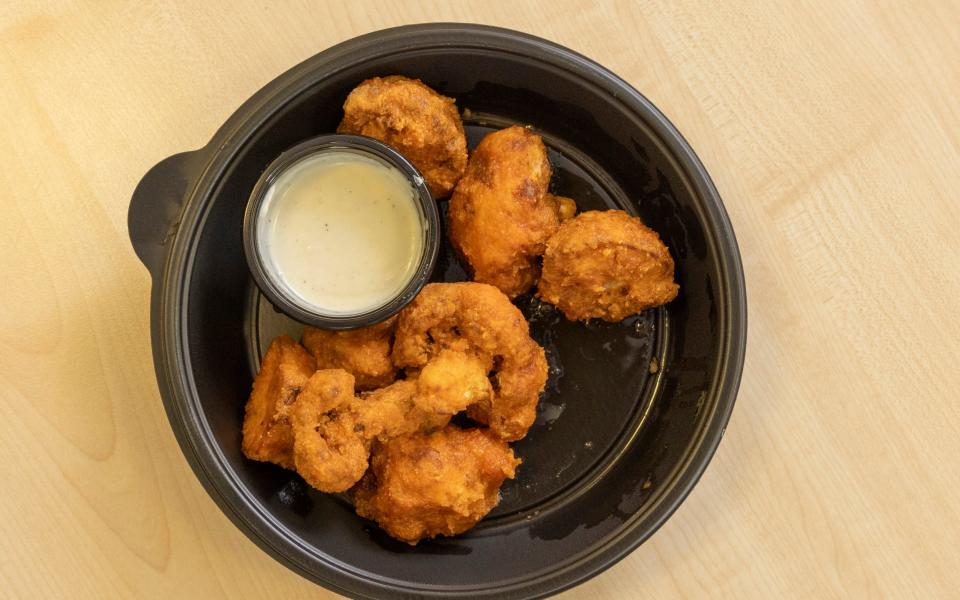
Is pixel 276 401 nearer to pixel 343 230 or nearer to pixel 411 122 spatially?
pixel 343 230

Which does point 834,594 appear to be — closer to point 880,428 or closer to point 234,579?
point 880,428

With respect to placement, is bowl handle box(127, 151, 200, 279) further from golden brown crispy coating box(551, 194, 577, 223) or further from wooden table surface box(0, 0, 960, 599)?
golden brown crispy coating box(551, 194, 577, 223)

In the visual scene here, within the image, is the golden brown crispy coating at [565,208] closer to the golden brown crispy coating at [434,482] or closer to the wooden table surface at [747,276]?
the wooden table surface at [747,276]

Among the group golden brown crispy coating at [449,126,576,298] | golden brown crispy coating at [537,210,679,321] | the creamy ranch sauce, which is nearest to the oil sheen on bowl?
the creamy ranch sauce

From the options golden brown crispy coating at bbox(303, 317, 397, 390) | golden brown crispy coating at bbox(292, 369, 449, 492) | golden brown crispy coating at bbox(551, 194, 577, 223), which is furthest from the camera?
golden brown crispy coating at bbox(551, 194, 577, 223)

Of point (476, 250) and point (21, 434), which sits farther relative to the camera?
point (21, 434)

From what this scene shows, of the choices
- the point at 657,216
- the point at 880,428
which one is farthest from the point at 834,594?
the point at 657,216

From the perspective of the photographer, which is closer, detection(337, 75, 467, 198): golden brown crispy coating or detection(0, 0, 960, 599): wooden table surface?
detection(337, 75, 467, 198): golden brown crispy coating
